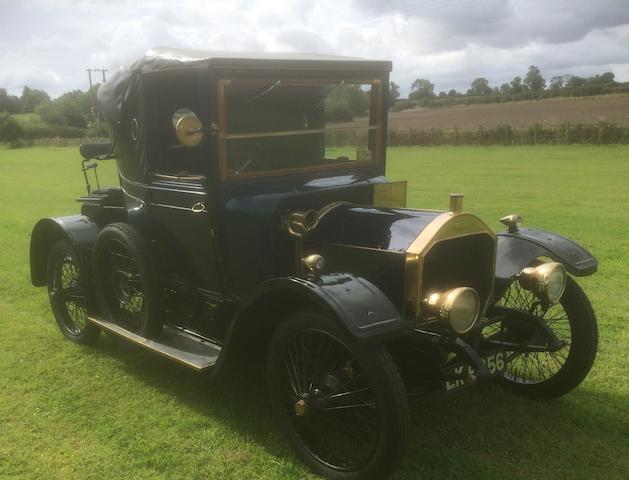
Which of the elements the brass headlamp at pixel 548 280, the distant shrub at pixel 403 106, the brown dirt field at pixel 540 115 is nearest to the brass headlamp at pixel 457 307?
the brass headlamp at pixel 548 280

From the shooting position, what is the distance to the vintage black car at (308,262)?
9.75 ft

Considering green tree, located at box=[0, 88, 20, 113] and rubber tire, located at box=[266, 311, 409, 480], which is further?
green tree, located at box=[0, 88, 20, 113]

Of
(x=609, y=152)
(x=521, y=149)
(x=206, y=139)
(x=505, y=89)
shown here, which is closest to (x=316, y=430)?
(x=206, y=139)

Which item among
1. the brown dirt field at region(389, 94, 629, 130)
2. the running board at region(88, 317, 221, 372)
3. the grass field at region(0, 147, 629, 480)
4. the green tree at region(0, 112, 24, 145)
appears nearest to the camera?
the grass field at region(0, 147, 629, 480)

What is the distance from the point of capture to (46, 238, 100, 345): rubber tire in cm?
465

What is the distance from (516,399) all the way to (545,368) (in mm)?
406

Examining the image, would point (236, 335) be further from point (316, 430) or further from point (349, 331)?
point (349, 331)

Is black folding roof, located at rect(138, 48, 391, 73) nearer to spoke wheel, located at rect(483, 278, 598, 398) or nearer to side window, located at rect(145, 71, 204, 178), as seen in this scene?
side window, located at rect(145, 71, 204, 178)

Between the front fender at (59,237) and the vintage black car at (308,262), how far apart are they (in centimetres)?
2

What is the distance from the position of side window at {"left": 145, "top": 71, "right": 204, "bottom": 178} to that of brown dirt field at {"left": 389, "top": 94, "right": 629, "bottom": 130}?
85.1 ft

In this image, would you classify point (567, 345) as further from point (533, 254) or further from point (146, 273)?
point (146, 273)

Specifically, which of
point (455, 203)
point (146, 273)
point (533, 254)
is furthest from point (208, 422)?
point (533, 254)

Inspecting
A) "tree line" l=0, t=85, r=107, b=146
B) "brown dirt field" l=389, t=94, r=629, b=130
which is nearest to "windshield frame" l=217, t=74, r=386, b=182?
"brown dirt field" l=389, t=94, r=629, b=130

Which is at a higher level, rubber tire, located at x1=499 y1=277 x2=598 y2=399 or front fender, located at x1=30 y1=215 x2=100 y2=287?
front fender, located at x1=30 y1=215 x2=100 y2=287
